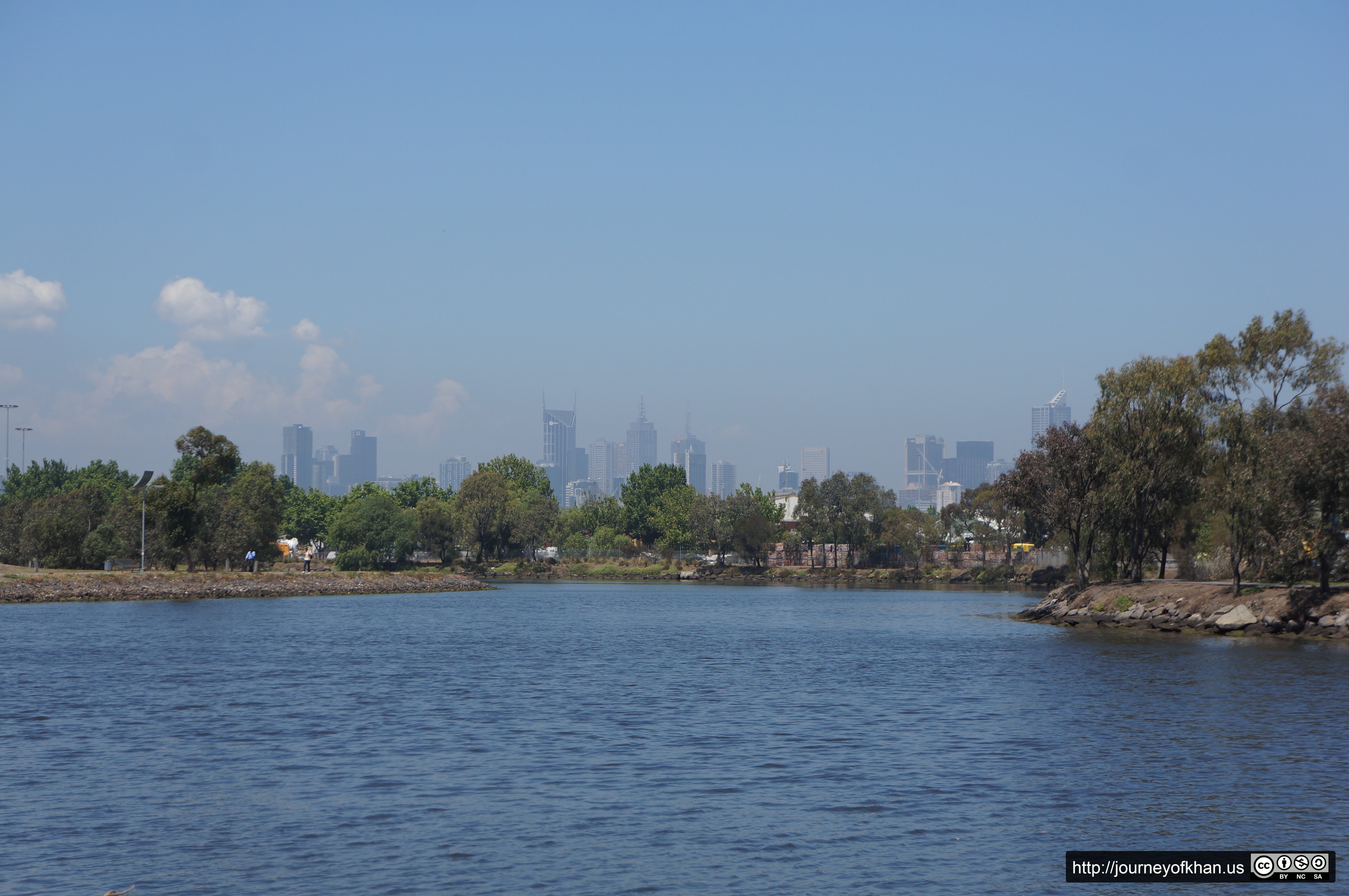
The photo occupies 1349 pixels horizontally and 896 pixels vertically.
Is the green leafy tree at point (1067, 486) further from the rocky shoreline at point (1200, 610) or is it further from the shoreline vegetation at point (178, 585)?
the shoreline vegetation at point (178, 585)

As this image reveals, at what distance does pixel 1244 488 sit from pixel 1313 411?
4.95 meters

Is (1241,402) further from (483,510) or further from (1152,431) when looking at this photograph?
(483,510)

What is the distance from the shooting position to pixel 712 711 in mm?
31875

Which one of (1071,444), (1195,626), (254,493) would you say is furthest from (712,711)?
(254,493)

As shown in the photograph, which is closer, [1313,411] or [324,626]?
[1313,411]

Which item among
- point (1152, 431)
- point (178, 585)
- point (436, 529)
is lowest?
point (178, 585)

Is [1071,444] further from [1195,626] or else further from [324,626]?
[324,626]

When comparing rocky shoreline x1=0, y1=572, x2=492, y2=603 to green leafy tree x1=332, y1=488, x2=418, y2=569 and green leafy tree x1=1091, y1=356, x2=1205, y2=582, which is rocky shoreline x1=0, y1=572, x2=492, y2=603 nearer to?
green leafy tree x1=332, y1=488, x2=418, y2=569

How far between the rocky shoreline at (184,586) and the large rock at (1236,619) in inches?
2915

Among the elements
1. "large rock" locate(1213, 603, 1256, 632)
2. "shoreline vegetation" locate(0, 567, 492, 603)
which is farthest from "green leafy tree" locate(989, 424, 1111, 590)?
"shoreline vegetation" locate(0, 567, 492, 603)

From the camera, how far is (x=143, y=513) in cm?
9381

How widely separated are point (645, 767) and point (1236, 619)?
44969 millimetres

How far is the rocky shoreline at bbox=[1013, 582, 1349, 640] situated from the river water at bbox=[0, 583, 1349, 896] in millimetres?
5154

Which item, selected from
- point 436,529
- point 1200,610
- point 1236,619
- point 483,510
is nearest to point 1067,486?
point 1200,610
